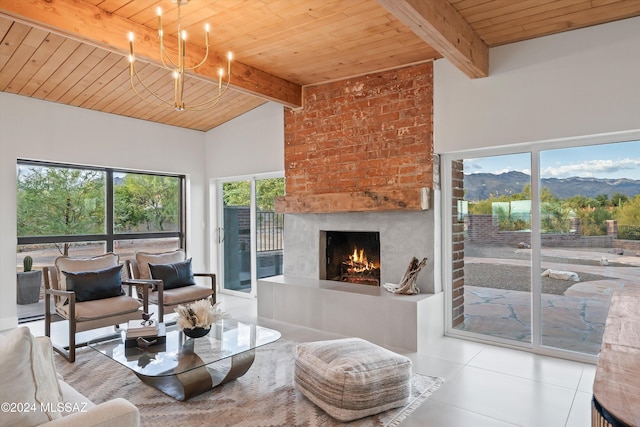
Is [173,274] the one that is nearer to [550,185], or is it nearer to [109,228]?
[109,228]

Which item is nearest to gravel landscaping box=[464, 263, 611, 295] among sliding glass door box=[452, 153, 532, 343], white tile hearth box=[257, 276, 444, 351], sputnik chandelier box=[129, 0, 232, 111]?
sliding glass door box=[452, 153, 532, 343]

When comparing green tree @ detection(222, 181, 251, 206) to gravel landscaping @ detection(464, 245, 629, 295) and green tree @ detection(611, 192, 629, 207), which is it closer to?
gravel landscaping @ detection(464, 245, 629, 295)

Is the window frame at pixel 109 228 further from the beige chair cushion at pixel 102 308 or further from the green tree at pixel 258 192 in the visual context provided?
the beige chair cushion at pixel 102 308

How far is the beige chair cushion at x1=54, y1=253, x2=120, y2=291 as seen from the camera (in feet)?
12.8

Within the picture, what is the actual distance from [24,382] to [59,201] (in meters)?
4.31

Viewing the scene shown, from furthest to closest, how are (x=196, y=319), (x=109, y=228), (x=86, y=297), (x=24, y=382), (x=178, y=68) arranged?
(x=109, y=228)
(x=86, y=297)
(x=178, y=68)
(x=196, y=319)
(x=24, y=382)

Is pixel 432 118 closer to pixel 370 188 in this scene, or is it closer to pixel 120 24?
pixel 370 188

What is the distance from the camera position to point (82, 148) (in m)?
5.00

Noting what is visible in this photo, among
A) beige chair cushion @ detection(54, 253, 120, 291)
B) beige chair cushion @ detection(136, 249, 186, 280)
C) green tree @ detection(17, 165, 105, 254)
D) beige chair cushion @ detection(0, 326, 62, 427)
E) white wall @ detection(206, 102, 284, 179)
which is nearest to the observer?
beige chair cushion @ detection(0, 326, 62, 427)

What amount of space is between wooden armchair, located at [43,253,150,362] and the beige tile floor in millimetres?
2638

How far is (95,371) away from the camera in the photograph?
320cm

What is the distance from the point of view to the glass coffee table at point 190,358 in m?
2.55

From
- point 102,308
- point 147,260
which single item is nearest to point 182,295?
point 147,260

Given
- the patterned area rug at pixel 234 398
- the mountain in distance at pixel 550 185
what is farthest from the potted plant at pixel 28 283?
the mountain in distance at pixel 550 185
